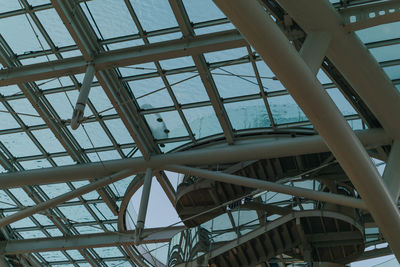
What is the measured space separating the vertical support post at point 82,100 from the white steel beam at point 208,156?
4.37m

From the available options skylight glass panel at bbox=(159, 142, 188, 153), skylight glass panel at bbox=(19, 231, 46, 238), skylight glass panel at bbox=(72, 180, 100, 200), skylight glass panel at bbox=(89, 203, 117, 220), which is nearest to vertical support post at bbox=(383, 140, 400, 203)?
skylight glass panel at bbox=(159, 142, 188, 153)

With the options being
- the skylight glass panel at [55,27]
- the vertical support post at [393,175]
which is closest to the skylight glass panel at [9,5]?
the skylight glass panel at [55,27]

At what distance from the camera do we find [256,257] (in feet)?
71.7

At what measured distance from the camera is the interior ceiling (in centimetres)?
2170

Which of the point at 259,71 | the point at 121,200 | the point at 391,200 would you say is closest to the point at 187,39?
the point at 259,71

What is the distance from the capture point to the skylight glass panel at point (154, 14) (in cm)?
2205

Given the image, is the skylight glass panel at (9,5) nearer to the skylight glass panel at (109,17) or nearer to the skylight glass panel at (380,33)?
the skylight glass panel at (109,17)

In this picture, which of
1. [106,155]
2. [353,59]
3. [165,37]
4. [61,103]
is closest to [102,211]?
[106,155]

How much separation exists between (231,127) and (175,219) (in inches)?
360

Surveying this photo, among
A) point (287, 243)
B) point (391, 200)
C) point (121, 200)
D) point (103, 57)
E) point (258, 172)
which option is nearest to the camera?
point (391, 200)

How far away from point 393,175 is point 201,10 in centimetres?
821

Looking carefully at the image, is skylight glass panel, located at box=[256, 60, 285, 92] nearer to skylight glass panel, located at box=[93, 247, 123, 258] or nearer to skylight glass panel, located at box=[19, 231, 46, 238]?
skylight glass panel, located at box=[93, 247, 123, 258]

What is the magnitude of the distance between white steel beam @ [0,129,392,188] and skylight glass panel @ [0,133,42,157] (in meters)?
2.62

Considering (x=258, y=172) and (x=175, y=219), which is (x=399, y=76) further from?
(x=175, y=219)
